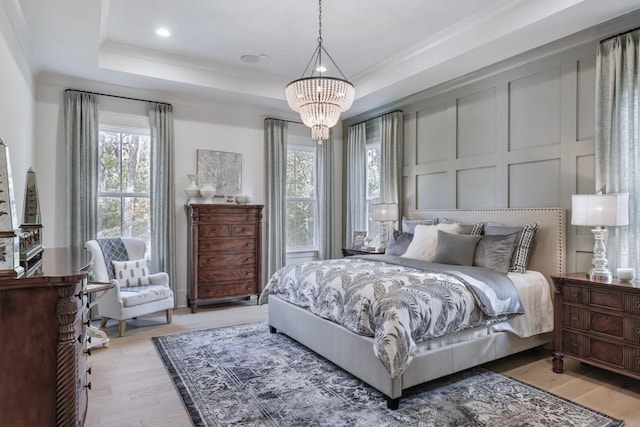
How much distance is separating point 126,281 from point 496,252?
3.83 m

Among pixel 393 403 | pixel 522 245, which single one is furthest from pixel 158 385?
pixel 522 245

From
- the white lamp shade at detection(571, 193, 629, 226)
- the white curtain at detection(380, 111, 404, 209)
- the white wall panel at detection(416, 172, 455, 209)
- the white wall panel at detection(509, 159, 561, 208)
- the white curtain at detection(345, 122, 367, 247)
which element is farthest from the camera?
the white curtain at detection(345, 122, 367, 247)

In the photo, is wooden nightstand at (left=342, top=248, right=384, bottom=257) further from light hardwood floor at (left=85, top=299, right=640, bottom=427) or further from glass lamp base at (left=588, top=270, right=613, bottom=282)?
glass lamp base at (left=588, top=270, right=613, bottom=282)

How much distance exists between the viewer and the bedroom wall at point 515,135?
3.48 metres

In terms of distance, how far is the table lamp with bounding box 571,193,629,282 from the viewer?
2932mm

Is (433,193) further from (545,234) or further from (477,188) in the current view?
(545,234)

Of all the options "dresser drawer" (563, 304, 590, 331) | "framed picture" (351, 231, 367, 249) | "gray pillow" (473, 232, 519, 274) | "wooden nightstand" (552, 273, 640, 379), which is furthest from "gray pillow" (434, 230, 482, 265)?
"framed picture" (351, 231, 367, 249)

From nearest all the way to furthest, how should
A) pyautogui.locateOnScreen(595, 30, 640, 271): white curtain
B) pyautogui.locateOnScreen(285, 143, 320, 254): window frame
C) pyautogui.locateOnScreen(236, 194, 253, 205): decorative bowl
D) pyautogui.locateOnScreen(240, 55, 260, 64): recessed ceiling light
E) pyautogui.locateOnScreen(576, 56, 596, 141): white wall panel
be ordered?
1. pyautogui.locateOnScreen(595, 30, 640, 271): white curtain
2. pyautogui.locateOnScreen(576, 56, 596, 141): white wall panel
3. pyautogui.locateOnScreen(240, 55, 260, 64): recessed ceiling light
4. pyautogui.locateOnScreen(236, 194, 253, 205): decorative bowl
5. pyautogui.locateOnScreen(285, 143, 320, 254): window frame

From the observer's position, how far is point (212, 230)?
16.7ft

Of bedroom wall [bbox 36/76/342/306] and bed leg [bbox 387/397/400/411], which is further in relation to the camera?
bedroom wall [bbox 36/76/342/306]

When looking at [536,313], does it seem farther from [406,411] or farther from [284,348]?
[284,348]

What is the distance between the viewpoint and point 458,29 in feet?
12.6

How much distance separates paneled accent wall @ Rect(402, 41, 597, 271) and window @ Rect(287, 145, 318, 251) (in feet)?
5.55

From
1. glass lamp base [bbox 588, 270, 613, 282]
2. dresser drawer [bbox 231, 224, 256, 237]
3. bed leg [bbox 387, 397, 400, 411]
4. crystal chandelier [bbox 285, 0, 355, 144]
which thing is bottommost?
bed leg [bbox 387, 397, 400, 411]
